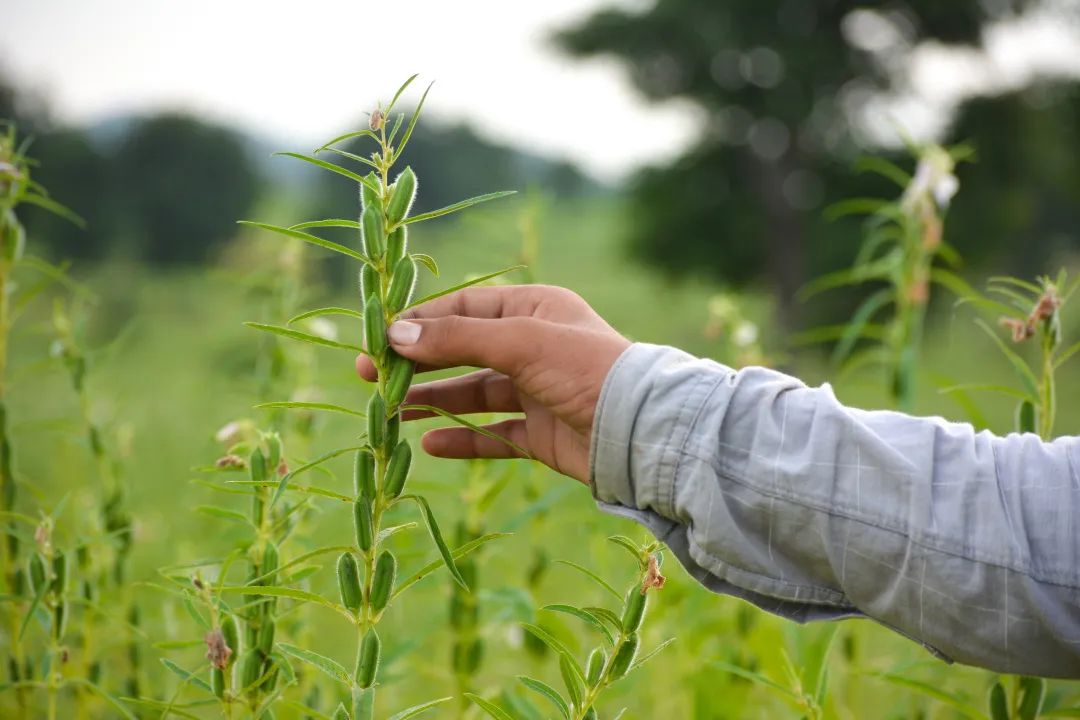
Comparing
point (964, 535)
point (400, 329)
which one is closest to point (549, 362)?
point (400, 329)

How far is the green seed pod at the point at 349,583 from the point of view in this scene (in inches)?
28.2

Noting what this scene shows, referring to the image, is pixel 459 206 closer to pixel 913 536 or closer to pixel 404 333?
pixel 404 333

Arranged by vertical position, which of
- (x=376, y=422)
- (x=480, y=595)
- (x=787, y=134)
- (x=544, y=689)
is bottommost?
(x=480, y=595)

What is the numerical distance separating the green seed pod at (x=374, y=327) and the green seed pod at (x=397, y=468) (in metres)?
0.07

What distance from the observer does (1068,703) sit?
1.17 m

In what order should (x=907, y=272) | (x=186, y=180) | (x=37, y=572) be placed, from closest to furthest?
1. (x=37, y=572)
2. (x=907, y=272)
3. (x=186, y=180)

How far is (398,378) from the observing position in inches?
28.8

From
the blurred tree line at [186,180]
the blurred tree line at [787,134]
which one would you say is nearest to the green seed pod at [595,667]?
the blurred tree line at [186,180]

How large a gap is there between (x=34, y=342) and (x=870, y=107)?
6341mm

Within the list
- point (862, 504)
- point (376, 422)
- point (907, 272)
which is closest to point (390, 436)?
point (376, 422)

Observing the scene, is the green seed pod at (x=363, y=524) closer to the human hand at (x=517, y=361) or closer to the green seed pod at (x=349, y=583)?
the green seed pod at (x=349, y=583)

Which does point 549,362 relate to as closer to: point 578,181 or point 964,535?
point 964,535

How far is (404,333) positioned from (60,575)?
0.49 metres

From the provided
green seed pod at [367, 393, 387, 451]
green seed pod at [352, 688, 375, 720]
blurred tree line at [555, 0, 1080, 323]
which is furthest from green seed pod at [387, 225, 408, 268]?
blurred tree line at [555, 0, 1080, 323]
